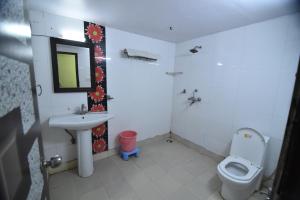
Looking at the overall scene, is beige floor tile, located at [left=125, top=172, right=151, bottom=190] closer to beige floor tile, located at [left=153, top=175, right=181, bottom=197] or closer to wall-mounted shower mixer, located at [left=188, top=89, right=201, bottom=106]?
beige floor tile, located at [left=153, top=175, right=181, bottom=197]

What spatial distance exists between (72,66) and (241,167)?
8.81 feet

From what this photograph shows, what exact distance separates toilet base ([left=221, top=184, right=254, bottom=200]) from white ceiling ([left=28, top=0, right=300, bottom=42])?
6.57 feet

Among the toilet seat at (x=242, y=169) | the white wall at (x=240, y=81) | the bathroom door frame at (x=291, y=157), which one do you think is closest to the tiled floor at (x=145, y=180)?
the toilet seat at (x=242, y=169)

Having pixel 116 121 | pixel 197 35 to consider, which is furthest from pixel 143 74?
pixel 197 35

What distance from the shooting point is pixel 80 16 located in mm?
1857

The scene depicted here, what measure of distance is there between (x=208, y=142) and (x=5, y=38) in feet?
9.19

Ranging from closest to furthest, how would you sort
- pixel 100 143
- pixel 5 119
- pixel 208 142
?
pixel 5 119
pixel 100 143
pixel 208 142

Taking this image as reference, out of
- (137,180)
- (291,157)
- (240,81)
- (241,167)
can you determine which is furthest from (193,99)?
(291,157)

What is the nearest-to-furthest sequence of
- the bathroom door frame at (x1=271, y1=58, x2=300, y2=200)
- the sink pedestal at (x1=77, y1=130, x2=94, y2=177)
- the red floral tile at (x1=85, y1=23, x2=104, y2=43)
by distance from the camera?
1. the bathroom door frame at (x1=271, y1=58, x2=300, y2=200)
2. the sink pedestal at (x1=77, y1=130, x2=94, y2=177)
3. the red floral tile at (x1=85, y1=23, x2=104, y2=43)

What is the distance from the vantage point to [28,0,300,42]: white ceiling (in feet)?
4.82

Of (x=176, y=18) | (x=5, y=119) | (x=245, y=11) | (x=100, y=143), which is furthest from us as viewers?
(x=100, y=143)

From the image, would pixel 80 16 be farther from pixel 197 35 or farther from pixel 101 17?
pixel 197 35

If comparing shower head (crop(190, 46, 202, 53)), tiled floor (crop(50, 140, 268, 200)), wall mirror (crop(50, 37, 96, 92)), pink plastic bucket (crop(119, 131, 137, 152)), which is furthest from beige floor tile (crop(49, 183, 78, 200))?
shower head (crop(190, 46, 202, 53))

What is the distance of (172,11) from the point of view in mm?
1650
